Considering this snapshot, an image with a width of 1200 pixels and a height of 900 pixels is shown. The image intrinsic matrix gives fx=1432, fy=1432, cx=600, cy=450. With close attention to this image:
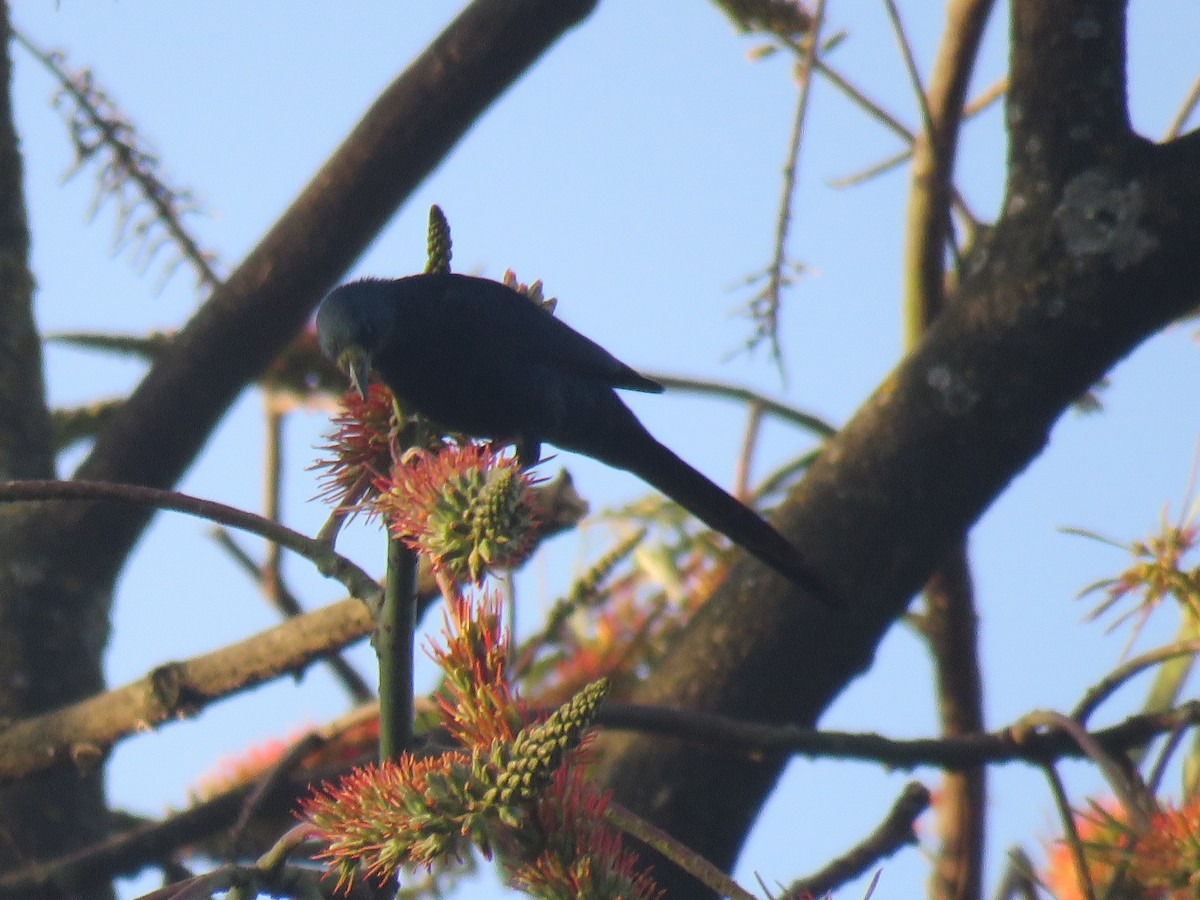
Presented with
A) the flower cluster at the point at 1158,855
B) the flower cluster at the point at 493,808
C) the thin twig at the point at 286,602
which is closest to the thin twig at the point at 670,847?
the flower cluster at the point at 493,808

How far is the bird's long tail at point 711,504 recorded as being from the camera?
117 inches

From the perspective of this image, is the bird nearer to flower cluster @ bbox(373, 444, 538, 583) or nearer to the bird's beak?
the bird's beak

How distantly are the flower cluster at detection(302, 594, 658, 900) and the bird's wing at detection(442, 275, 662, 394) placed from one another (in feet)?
6.67

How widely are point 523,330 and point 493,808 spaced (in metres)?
2.21

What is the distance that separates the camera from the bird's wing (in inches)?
130

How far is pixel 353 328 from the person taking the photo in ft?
9.75

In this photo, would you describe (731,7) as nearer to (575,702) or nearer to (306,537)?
(306,537)

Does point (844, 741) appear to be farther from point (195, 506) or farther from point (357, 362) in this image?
point (195, 506)

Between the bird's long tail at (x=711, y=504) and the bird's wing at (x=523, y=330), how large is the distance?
0.25m

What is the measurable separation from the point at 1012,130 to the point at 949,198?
1.88ft

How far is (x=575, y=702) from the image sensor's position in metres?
1.13

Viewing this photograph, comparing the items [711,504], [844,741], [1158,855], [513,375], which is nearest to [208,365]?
[513,375]

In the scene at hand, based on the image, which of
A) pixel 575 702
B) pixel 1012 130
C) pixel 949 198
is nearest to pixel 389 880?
pixel 575 702

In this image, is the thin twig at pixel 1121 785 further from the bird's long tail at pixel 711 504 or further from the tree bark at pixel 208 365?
the tree bark at pixel 208 365
